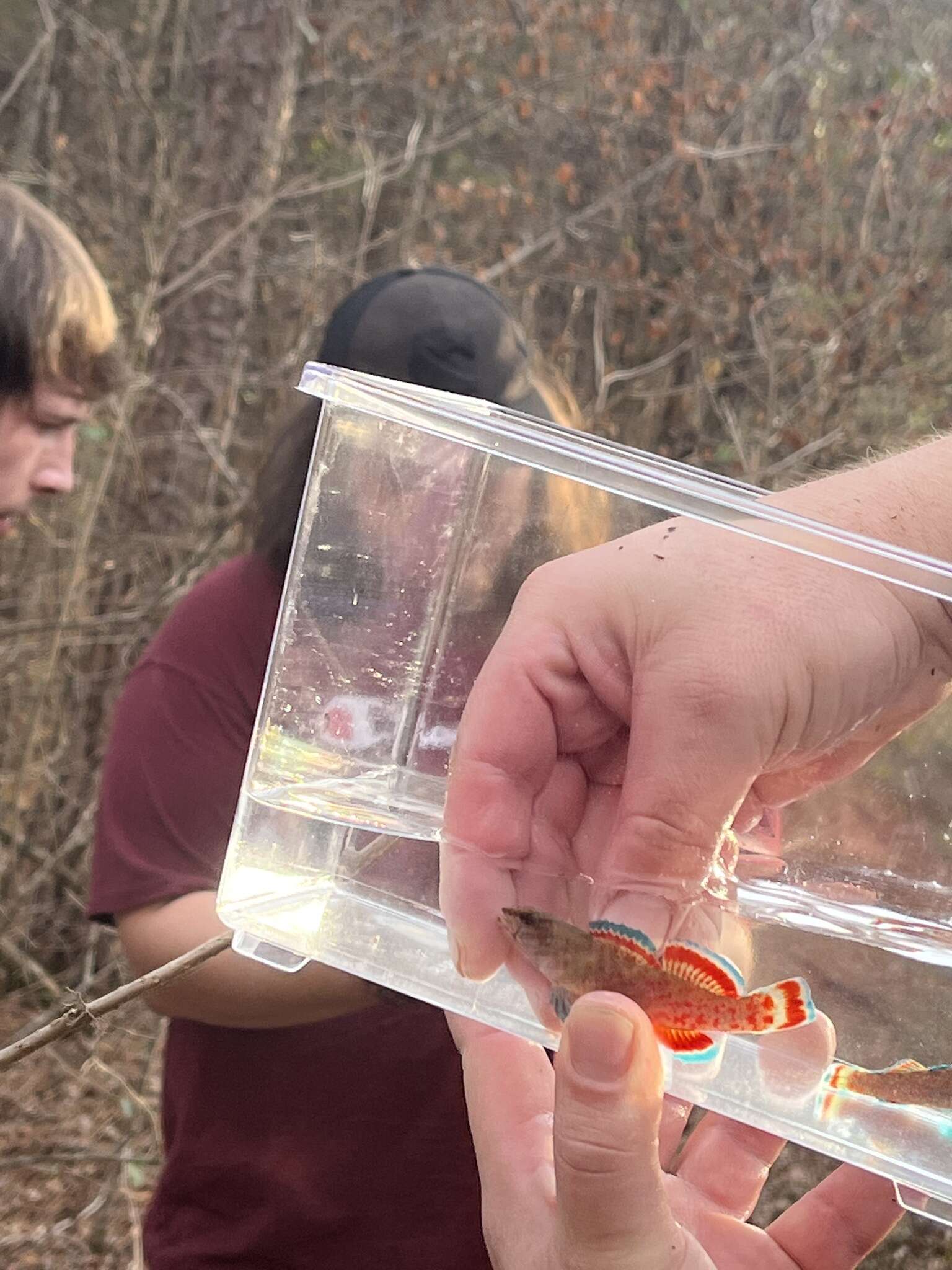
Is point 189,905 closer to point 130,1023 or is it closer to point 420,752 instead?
point 420,752

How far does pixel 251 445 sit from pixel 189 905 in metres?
3.05

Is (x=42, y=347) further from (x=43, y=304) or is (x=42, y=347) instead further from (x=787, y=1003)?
(x=787, y=1003)

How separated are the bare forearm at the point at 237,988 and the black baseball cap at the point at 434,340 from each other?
1.14 metres

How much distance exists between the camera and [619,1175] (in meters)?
0.88

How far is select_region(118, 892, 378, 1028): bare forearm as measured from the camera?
1777mm

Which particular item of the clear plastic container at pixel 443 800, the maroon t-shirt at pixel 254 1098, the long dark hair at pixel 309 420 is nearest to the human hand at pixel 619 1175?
the clear plastic container at pixel 443 800

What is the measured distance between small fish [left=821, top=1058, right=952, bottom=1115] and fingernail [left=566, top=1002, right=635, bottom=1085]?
0.37m

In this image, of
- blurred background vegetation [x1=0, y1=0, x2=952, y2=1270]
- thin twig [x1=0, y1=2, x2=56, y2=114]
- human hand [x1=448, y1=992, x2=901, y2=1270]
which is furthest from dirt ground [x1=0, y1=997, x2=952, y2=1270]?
thin twig [x1=0, y1=2, x2=56, y2=114]

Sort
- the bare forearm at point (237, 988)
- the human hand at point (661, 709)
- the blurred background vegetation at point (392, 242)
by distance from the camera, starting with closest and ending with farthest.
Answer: the human hand at point (661, 709)
the bare forearm at point (237, 988)
the blurred background vegetation at point (392, 242)

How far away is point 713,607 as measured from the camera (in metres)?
1.00

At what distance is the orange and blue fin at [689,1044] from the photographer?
1.03 m

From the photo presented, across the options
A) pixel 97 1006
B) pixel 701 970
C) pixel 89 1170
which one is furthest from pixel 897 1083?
pixel 89 1170

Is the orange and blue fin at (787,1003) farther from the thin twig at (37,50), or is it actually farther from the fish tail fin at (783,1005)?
the thin twig at (37,50)

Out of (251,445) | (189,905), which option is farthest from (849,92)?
(189,905)
